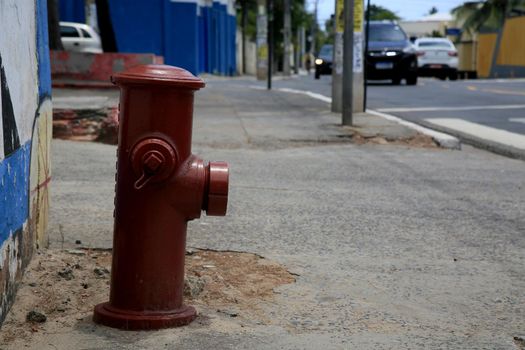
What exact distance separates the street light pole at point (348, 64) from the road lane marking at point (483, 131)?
1577 mm

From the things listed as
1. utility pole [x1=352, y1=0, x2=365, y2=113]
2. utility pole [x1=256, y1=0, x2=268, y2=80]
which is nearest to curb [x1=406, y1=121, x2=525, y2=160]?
utility pole [x1=352, y1=0, x2=365, y2=113]

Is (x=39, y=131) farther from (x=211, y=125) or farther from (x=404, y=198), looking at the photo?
(x=211, y=125)

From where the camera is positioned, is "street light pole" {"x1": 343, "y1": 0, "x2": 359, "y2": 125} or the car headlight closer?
"street light pole" {"x1": 343, "y1": 0, "x2": 359, "y2": 125}

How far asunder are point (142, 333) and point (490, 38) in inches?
2324

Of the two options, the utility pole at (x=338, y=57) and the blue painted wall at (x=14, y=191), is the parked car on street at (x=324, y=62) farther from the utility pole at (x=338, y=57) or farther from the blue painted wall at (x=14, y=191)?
the blue painted wall at (x=14, y=191)

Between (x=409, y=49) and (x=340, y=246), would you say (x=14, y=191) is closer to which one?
(x=340, y=246)

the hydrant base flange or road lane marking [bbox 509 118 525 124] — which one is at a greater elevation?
the hydrant base flange

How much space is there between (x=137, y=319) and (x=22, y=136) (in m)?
1.02

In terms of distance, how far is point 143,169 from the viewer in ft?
12.8

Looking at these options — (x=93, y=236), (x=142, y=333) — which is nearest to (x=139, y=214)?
(x=142, y=333)

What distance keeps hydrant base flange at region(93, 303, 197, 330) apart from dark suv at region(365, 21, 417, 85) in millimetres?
24738

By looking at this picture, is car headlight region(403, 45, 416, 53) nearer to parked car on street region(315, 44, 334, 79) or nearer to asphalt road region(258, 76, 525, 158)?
asphalt road region(258, 76, 525, 158)

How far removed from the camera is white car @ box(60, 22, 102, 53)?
29.8m

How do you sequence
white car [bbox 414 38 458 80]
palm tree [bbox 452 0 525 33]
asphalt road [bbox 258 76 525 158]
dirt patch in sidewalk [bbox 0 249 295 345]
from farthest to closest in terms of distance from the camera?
palm tree [bbox 452 0 525 33]
white car [bbox 414 38 458 80]
asphalt road [bbox 258 76 525 158]
dirt patch in sidewalk [bbox 0 249 295 345]
